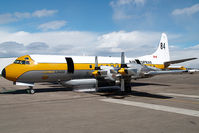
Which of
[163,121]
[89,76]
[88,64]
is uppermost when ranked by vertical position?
[88,64]

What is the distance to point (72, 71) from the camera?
1886cm

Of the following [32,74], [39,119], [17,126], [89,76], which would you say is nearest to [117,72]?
[89,76]

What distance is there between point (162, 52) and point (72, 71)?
16.3 meters

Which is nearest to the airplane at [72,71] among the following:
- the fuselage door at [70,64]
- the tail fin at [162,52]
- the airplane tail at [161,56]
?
the fuselage door at [70,64]

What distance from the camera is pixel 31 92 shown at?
675 inches

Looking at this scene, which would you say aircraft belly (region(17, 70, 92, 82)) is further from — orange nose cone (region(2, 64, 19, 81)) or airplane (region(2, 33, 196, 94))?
orange nose cone (region(2, 64, 19, 81))

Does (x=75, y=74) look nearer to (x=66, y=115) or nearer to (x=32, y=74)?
(x=32, y=74)

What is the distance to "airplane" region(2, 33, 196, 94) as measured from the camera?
1628 cm

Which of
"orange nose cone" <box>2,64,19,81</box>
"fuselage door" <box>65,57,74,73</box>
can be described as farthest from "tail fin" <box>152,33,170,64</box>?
"orange nose cone" <box>2,64,19,81</box>

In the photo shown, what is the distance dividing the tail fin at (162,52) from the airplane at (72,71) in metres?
9.59

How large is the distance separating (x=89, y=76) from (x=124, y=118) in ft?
40.3

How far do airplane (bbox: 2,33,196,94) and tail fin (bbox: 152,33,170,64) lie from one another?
378 inches

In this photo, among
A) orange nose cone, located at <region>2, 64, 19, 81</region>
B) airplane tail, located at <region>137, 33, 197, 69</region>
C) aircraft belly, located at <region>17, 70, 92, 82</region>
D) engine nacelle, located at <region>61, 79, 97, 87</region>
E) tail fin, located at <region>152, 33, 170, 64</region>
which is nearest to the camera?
orange nose cone, located at <region>2, 64, 19, 81</region>

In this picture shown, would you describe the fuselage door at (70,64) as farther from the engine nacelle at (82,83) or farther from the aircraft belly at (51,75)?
the engine nacelle at (82,83)
